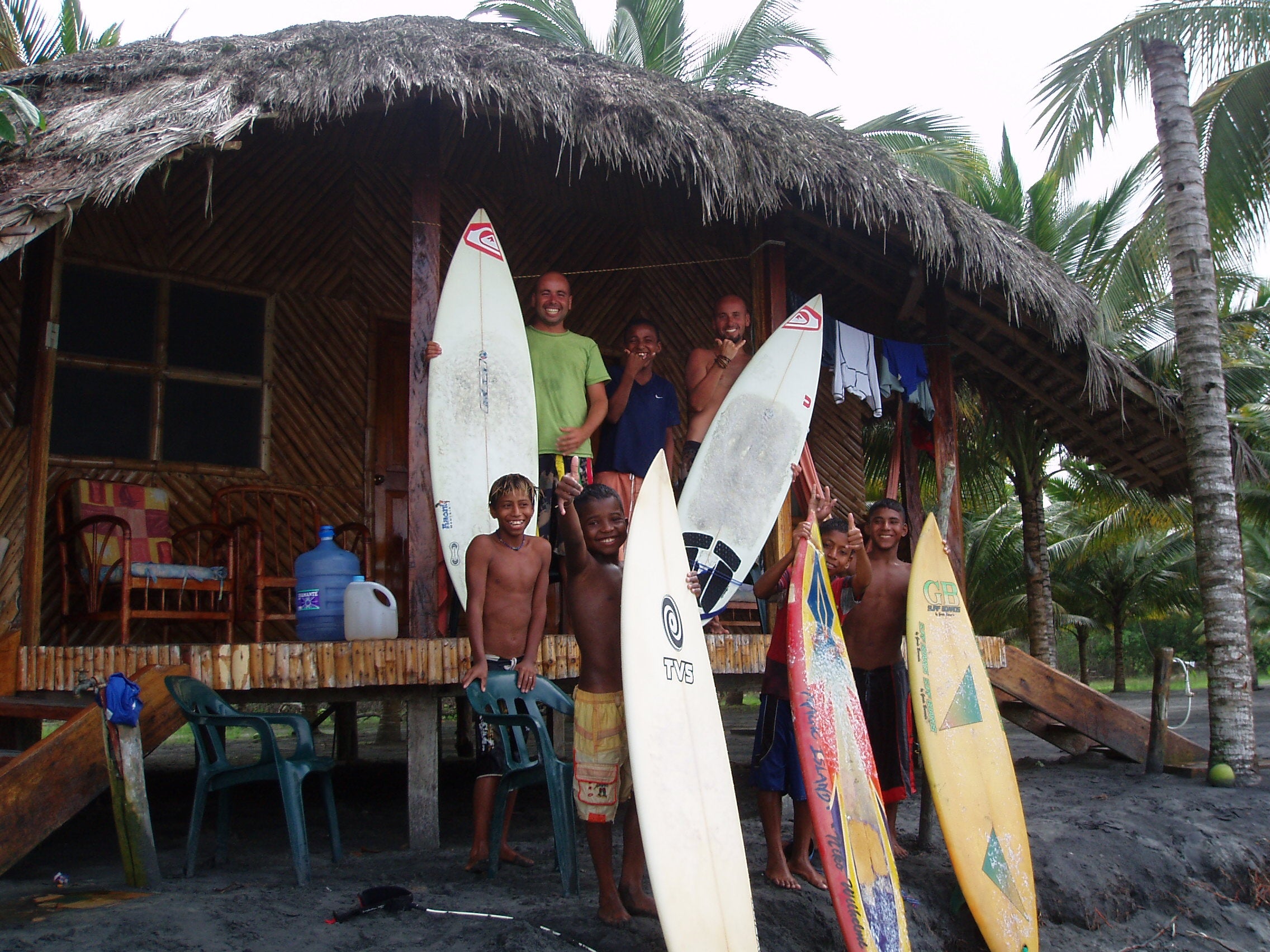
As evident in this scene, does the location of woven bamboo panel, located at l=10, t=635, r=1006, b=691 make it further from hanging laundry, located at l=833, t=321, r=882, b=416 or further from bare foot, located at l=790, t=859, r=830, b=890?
hanging laundry, located at l=833, t=321, r=882, b=416

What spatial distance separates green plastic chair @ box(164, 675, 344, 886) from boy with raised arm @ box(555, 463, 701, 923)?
3.18 feet

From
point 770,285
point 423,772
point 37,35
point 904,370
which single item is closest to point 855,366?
point 904,370

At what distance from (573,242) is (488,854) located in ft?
14.3

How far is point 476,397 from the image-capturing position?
473 cm

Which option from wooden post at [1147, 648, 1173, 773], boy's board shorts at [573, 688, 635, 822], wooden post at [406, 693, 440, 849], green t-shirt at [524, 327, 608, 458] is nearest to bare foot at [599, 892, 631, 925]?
boy's board shorts at [573, 688, 635, 822]

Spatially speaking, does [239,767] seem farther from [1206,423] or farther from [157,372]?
[1206,423]

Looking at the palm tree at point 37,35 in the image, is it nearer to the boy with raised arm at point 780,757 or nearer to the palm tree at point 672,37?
the palm tree at point 672,37

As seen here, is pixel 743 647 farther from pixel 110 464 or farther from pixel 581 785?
pixel 110 464

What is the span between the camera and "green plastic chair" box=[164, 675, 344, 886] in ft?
11.1

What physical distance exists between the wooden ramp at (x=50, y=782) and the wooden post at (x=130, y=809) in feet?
0.42

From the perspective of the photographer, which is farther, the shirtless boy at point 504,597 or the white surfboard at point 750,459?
the white surfboard at point 750,459

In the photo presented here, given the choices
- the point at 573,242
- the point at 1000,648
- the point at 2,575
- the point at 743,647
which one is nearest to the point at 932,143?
the point at 573,242

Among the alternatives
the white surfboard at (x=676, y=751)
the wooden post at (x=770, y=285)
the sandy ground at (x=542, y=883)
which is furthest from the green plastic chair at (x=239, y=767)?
the wooden post at (x=770, y=285)

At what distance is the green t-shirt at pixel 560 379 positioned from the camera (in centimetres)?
502
